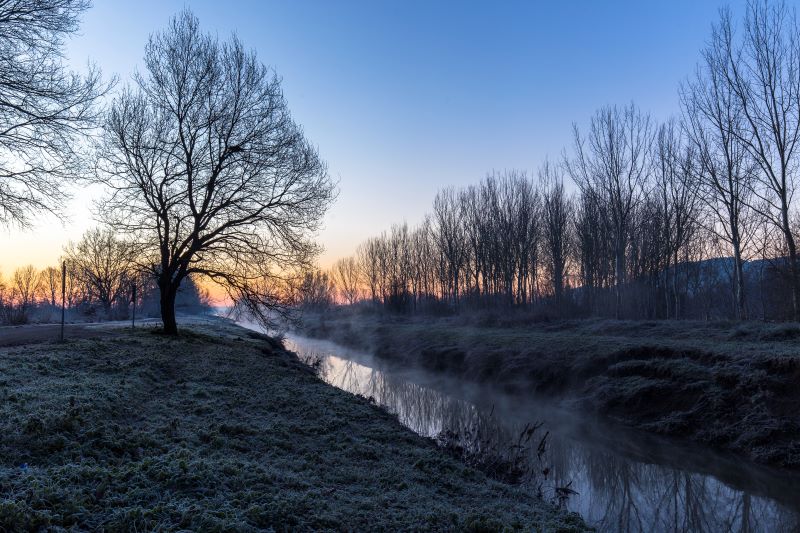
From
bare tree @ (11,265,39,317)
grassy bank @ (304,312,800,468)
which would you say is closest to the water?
grassy bank @ (304,312,800,468)

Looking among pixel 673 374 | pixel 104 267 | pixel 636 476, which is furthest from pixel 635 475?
pixel 104 267

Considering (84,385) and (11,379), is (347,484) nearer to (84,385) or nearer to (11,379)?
(84,385)

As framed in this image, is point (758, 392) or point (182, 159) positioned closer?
point (758, 392)

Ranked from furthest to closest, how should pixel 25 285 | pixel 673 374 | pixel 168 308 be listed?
1. pixel 25 285
2. pixel 168 308
3. pixel 673 374

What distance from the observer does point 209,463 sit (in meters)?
4.33

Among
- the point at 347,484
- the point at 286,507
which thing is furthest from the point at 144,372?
the point at 286,507

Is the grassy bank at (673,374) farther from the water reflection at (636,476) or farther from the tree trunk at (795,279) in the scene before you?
the tree trunk at (795,279)

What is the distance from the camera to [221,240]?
53.2 feet

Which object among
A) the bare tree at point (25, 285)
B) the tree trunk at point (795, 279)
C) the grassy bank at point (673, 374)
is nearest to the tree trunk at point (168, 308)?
the grassy bank at point (673, 374)

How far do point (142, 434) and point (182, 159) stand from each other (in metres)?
13.1

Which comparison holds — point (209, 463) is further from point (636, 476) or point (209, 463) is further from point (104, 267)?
point (104, 267)

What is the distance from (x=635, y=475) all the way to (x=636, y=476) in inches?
1.9

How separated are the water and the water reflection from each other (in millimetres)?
13

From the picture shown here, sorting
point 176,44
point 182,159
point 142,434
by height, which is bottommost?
point 142,434
